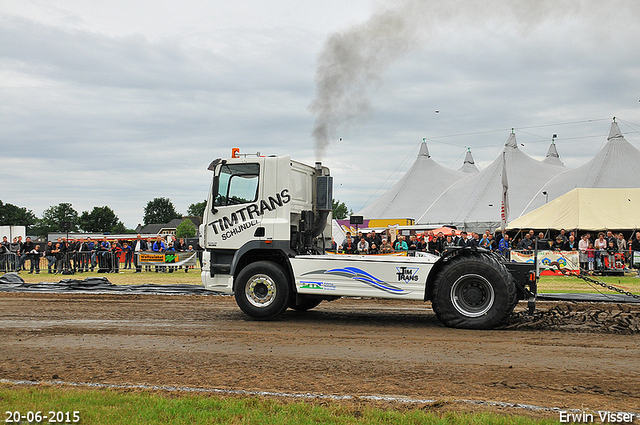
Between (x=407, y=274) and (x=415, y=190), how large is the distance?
153 feet

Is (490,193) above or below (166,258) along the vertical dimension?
above

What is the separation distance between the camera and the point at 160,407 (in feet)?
15.7

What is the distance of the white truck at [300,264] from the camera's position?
8859mm

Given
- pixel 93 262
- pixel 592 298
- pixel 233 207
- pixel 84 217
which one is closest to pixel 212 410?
pixel 233 207

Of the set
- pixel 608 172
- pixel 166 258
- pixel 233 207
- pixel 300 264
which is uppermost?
pixel 608 172

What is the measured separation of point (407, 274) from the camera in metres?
9.13

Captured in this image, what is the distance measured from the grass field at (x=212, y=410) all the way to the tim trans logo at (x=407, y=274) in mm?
4224

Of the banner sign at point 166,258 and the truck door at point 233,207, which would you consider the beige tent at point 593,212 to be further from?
the truck door at point 233,207

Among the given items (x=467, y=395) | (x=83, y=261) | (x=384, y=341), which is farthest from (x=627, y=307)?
(x=83, y=261)

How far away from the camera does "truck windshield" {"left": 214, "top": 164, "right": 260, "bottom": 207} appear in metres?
10.0

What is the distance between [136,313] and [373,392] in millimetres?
6980

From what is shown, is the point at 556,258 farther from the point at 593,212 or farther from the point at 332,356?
the point at 332,356

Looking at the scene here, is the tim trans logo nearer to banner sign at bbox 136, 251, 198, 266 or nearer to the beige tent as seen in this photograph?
banner sign at bbox 136, 251, 198, 266

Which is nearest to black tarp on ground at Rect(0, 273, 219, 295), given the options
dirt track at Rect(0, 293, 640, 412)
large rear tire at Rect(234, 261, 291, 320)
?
dirt track at Rect(0, 293, 640, 412)
